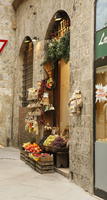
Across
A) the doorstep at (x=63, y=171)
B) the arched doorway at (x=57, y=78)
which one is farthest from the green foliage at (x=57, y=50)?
the doorstep at (x=63, y=171)

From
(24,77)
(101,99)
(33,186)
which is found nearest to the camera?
(101,99)

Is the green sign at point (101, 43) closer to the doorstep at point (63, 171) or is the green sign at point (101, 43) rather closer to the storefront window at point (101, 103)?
the storefront window at point (101, 103)

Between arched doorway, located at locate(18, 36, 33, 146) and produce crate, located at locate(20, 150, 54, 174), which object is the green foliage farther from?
arched doorway, located at locate(18, 36, 33, 146)

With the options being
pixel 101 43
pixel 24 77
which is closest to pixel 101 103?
pixel 101 43

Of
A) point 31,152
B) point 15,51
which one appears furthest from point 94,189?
point 15,51

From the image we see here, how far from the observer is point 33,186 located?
6695mm

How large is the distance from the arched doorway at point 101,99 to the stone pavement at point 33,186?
40 cm

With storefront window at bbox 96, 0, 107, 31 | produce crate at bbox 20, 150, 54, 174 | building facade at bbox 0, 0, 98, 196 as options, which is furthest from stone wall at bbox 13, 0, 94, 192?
produce crate at bbox 20, 150, 54, 174

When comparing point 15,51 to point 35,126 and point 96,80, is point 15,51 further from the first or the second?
point 96,80

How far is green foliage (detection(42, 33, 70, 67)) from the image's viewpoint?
27.5 ft

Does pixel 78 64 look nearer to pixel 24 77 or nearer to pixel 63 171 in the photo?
pixel 63 171

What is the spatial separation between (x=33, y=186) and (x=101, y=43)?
3.12 meters

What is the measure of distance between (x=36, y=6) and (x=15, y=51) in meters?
3.55

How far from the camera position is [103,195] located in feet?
18.9
